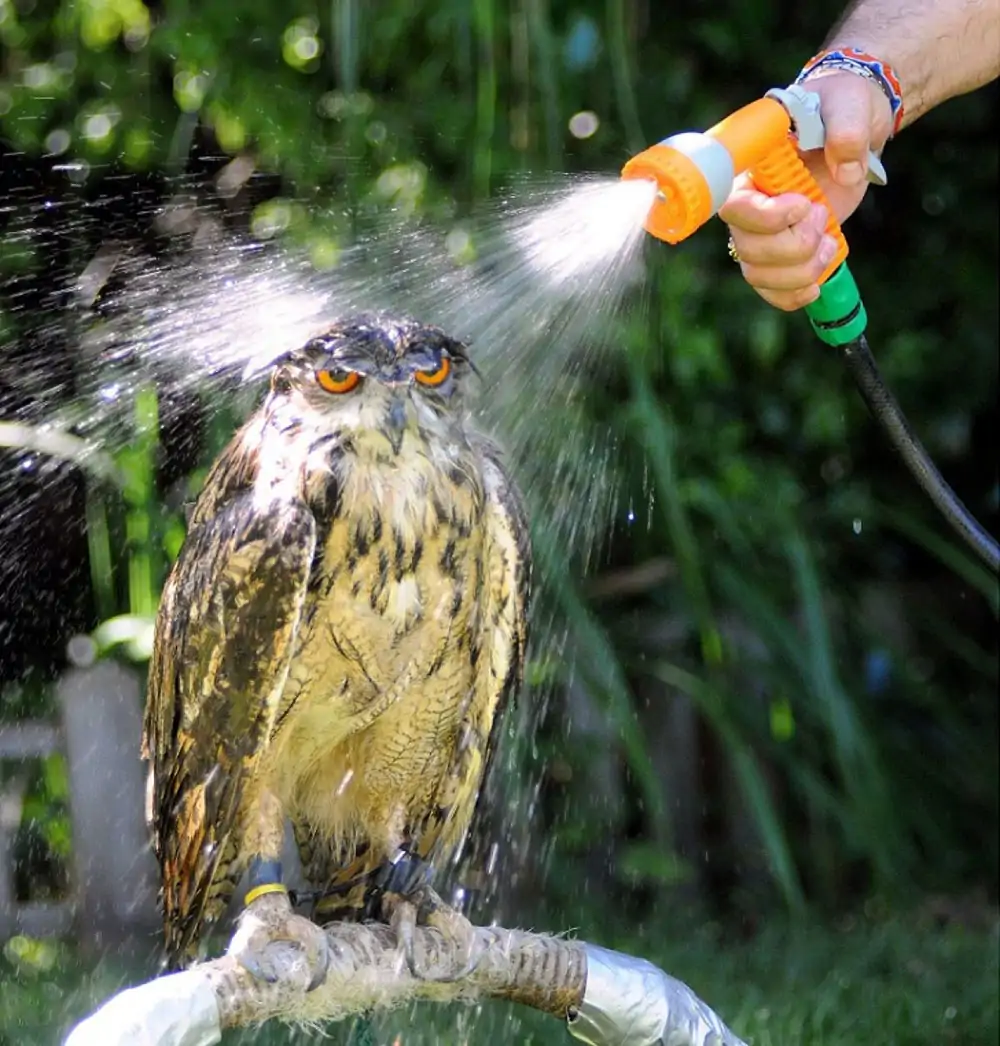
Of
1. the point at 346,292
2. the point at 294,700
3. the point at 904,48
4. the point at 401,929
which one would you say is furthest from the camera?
the point at 346,292

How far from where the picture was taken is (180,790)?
2137 mm

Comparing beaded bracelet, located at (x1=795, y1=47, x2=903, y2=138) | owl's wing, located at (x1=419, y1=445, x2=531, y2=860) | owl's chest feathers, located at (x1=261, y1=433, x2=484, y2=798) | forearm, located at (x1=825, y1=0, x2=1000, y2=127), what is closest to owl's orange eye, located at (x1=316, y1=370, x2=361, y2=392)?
owl's chest feathers, located at (x1=261, y1=433, x2=484, y2=798)

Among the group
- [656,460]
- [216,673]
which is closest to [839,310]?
[216,673]

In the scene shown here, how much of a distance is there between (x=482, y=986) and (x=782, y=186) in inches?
38.1

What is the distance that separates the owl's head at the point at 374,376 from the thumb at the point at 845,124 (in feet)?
1.70

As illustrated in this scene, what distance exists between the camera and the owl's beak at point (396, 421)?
2004 millimetres

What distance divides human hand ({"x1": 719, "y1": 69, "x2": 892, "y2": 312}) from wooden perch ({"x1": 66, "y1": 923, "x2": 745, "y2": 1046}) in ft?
2.71

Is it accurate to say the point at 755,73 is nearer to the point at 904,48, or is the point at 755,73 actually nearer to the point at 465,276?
the point at 465,276

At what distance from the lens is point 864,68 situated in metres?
2.10

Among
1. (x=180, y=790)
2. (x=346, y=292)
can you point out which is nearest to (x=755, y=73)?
(x=346, y=292)

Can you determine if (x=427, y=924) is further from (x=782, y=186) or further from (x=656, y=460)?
(x=656, y=460)

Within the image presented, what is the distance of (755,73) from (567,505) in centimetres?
113

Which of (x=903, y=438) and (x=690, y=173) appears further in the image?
(x=903, y=438)

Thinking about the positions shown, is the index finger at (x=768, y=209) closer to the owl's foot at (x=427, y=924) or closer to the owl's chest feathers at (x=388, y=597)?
the owl's chest feathers at (x=388, y=597)
